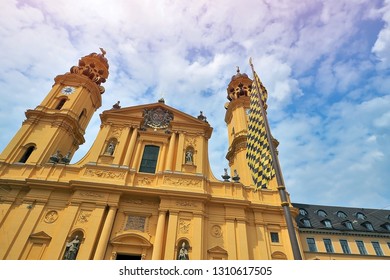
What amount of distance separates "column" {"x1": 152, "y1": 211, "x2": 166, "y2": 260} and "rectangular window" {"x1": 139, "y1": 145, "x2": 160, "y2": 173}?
15.6ft

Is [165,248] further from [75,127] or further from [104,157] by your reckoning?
[75,127]

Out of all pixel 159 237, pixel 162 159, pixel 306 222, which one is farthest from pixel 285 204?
pixel 306 222

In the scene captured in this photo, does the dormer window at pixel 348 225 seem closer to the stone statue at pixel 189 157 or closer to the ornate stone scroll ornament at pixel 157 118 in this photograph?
the stone statue at pixel 189 157

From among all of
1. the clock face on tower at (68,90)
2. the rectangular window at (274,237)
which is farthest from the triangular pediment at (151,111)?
the rectangular window at (274,237)

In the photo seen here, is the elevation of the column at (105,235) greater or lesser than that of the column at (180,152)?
lesser

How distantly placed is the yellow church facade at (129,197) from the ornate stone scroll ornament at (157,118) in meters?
0.10

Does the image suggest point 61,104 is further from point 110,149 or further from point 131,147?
point 131,147

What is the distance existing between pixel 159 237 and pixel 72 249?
5447mm

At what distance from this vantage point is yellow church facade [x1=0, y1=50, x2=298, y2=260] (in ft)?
53.0

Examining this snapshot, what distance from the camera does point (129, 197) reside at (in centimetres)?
1862

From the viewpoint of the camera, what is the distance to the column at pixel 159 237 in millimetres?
15672

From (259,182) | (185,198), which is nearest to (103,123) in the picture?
(185,198)
